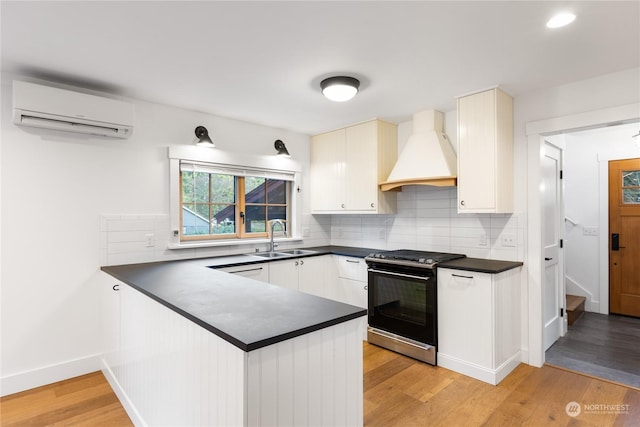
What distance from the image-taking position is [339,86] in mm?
2541

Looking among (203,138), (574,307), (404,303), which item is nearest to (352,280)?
(404,303)

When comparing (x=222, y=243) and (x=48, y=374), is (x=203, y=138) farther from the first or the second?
(x=48, y=374)

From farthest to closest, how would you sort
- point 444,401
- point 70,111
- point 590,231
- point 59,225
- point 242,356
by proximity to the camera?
point 590,231
point 59,225
point 70,111
point 444,401
point 242,356

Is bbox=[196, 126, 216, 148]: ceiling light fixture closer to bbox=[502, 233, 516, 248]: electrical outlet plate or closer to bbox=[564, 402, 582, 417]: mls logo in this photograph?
bbox=[502, 233, 516, 248]: electrical outlet plate

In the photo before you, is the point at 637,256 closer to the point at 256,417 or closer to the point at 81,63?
the point at 256,417

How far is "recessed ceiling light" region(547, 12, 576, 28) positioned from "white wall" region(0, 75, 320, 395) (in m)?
3.07

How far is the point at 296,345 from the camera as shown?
1.23m

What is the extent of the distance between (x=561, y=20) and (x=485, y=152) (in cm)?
116

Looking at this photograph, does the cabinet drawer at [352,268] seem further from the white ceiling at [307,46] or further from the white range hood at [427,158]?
the white ceiling at [307,46]

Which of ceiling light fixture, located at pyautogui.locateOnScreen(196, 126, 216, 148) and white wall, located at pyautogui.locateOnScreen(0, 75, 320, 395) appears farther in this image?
ceiling light fixture, located at pyautogui.locateOnScreen(196, 126, 216, 148)

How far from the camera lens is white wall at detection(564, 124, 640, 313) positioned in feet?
14.1

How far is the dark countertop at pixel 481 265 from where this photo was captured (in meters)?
2.64

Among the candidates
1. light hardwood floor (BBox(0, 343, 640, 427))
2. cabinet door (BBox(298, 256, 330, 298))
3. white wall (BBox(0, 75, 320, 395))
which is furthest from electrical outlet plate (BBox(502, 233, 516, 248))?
white wall (BBox(0, 75, 320, 395))

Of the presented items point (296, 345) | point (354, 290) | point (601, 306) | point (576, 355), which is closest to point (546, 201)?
point (576, 355)
